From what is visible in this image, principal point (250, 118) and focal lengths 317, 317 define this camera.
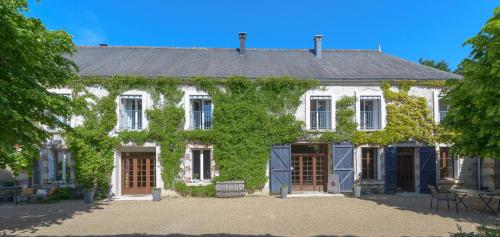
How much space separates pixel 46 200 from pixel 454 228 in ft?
44.3

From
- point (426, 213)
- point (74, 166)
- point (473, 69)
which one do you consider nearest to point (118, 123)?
point (74, 166)

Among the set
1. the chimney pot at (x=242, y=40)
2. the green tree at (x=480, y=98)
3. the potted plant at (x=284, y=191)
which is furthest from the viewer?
the chimney pot at (x=242, y=40)

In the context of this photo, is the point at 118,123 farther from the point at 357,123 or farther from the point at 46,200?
the point at 357,123

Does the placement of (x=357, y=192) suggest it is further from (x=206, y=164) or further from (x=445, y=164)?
(x=206, y=164)

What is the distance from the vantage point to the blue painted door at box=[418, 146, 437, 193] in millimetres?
13555

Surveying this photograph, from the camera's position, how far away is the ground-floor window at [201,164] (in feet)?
44.4

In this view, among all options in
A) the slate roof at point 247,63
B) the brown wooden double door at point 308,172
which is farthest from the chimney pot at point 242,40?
the brown wooden double door at point 308,172

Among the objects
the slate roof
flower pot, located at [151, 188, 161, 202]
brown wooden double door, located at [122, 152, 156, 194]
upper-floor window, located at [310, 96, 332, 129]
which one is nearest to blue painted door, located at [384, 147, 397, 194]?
upper-floor window, located at [310, 96, 332, 129]

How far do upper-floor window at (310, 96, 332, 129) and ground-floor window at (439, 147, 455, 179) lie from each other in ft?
17.7

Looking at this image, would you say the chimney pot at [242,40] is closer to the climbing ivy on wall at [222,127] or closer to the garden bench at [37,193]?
the climbing ivy on wall at [222,127]

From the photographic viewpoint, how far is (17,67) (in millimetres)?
7141

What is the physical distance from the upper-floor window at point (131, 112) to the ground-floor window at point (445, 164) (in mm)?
13397

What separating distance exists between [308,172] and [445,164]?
6.27 metres

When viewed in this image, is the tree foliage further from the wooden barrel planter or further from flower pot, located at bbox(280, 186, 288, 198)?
flower pot, located at bbox(280, 186, 288, 198)
